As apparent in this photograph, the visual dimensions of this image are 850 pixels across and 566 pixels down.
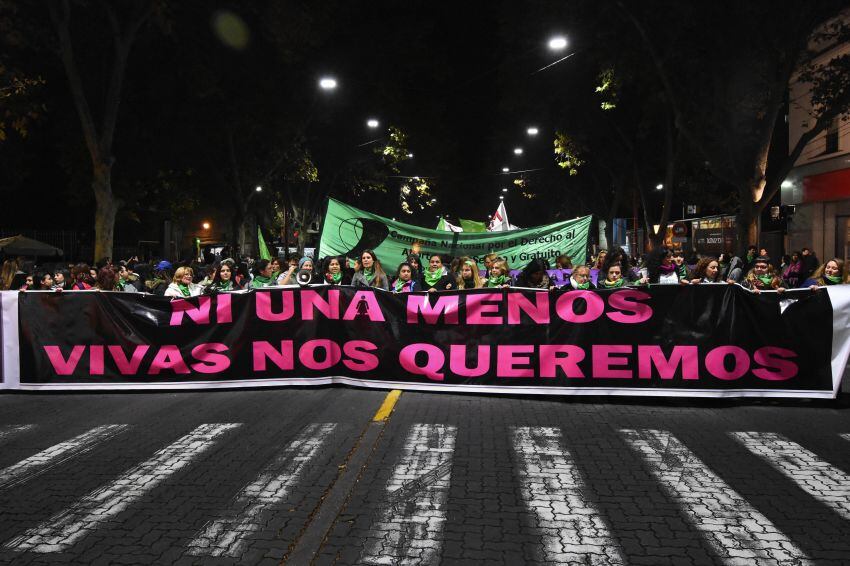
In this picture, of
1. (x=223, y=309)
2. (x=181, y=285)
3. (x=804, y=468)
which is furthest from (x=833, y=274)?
(x=181, y=285)

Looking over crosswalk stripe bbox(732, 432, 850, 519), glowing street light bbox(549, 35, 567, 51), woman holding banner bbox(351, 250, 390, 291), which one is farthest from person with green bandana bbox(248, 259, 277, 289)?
glowing street light bbox(549, 35, 567, 51)

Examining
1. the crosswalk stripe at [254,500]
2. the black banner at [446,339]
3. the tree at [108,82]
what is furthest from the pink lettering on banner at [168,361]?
the tree at [108,82]

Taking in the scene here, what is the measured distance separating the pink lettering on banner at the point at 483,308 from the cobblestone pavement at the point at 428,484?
1.16 m

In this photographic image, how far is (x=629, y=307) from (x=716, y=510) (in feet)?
12.6

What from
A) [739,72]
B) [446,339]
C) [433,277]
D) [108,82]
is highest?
[108,82]

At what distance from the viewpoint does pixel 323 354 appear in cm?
862

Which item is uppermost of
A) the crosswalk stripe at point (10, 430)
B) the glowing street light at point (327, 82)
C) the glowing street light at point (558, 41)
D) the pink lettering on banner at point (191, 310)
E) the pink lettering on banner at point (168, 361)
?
the glowing street light at point (327, 82)

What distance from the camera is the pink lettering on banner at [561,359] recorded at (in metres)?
7.99

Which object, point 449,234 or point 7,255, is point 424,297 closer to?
point 449,234

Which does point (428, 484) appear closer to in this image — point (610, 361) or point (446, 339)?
point (446, 339)

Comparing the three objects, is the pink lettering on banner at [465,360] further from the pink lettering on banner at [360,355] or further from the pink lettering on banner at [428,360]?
the pink lettering on banner at [360,355]

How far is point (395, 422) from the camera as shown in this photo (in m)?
6.79

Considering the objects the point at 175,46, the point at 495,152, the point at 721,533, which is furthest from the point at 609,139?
the point at 721,533

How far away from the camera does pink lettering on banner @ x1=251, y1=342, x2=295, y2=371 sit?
862 cm
